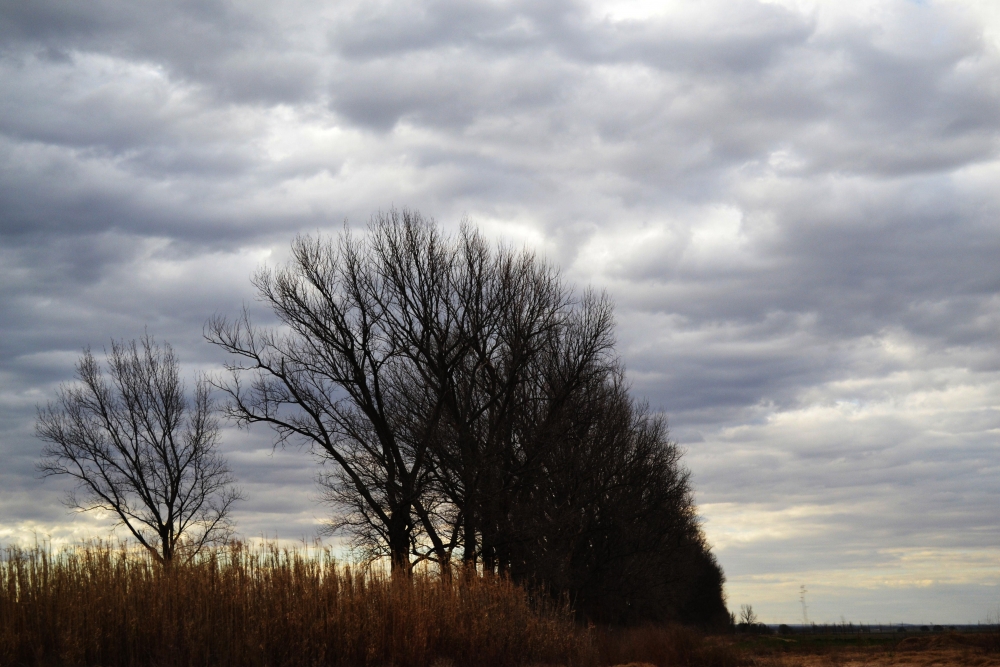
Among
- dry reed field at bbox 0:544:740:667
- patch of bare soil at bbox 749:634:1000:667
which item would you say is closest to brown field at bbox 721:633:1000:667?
patch of bare soil at bbox 749:634:1000:667

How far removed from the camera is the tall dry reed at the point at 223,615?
13.3 meters

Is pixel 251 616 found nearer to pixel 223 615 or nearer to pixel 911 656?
pixel 223 615

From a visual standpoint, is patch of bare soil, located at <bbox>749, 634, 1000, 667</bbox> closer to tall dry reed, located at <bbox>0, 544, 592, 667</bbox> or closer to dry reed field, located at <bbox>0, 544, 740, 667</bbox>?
dry reed field, located at <bbox>0, 544, 740, 667</bbox>

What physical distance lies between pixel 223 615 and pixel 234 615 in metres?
0.19

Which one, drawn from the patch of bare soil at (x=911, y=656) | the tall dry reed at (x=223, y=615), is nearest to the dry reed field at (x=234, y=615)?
the tall dry reed at (x=223, y=615)

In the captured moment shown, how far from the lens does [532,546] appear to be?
1265 inches

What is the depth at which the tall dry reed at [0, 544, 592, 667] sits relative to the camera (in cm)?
1334

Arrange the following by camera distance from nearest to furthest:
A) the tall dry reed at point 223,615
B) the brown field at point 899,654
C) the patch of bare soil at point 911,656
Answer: the tall dry reed at point 223,615
the patch of bare soil at point 911,656
the brown field at point 899,654

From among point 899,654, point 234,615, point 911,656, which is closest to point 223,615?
point 234,615

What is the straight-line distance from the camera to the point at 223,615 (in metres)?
14.5

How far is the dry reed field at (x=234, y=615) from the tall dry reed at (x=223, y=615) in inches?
0.7

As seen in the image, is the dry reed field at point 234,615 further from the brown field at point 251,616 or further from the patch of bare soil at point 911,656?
the patch of bare soil at point 911,656

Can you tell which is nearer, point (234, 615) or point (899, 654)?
point (234, 615)

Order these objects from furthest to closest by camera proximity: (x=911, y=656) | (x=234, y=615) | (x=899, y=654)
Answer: (x=899, y=654) → (x=911, y=656) → (x=234, y=615)
